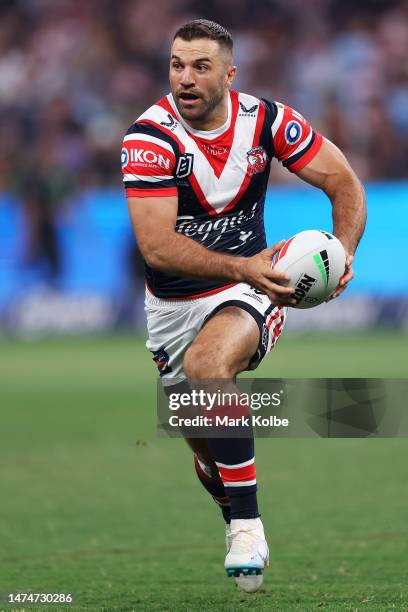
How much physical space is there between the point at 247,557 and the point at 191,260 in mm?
1342

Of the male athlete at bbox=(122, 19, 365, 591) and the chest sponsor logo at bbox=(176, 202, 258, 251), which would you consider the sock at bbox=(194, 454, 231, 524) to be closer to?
the male athlete at bbox=(122, 19, 365, 591)

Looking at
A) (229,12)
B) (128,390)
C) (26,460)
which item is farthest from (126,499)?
(229,12)

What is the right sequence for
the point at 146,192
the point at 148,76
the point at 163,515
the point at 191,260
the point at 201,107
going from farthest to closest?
1. the point at 148,76
2. the point at 163,515
3. the point at 201,107
4. the point at 146,192
5. the point at 191,260

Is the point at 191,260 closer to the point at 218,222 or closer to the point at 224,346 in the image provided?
the point at 224,346

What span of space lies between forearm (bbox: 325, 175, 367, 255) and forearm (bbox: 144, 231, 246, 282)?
76 centimetres

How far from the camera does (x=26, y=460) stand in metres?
10.3

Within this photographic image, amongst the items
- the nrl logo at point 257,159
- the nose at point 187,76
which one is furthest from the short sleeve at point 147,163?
the nrl logo at point 257,159

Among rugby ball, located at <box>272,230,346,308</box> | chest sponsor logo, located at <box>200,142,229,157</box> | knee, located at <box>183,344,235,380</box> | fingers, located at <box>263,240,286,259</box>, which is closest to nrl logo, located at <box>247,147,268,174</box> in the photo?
chest sponsor logo, located at <box>200,142,229,157</box>

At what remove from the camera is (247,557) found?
510cm

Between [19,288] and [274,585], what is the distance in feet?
59.6

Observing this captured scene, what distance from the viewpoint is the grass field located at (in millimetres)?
5492

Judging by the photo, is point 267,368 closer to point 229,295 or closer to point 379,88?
point 379,88
